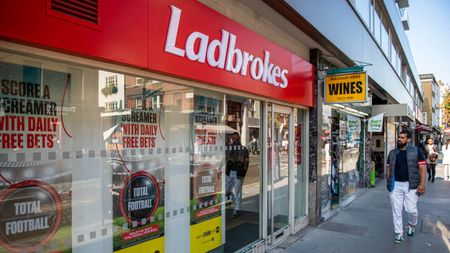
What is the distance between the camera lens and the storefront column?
24.3 feet

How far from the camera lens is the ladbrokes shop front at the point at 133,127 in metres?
2.62

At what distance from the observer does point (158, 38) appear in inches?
130

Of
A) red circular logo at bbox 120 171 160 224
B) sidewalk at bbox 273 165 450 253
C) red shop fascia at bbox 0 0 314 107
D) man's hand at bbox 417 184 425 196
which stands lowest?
sidewalk at bbox 273 165 450 253

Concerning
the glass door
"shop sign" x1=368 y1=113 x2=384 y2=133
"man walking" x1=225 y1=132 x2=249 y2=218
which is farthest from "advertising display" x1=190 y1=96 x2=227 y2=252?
"shop sign" x1=368 y1=113 x2=384 y2=133

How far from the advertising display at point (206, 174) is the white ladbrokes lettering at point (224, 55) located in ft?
1.79

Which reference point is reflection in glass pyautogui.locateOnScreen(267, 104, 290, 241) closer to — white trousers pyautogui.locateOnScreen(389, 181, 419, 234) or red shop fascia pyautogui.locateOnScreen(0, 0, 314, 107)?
red shop fascia pyautogui.locateOnScreen(0, 0, 314, 107)

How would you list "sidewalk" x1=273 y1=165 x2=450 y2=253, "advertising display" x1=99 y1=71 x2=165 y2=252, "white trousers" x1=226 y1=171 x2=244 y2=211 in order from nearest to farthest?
"advertising display" x1=99 y1=71 x2=165 y2=252
"white trousers" x1=226 y1=171 x2=244 y2=211
"sidewalk" x1=273 y1=165 x2=450 y2=253

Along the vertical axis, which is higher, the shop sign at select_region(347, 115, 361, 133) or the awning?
the awning

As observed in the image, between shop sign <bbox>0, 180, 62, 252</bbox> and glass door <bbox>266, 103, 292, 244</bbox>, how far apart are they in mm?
3747

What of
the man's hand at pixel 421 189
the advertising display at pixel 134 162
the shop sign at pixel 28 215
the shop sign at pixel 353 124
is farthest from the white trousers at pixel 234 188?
the shop sign at pixel 353 124

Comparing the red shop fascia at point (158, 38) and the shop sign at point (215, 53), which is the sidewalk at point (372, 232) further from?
the red shop fascia at point (158, 38)

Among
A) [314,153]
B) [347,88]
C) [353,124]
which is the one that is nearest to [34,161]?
[314,153]

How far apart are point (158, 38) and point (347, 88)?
17.9 ft

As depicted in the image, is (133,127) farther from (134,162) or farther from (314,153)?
(314,153)
